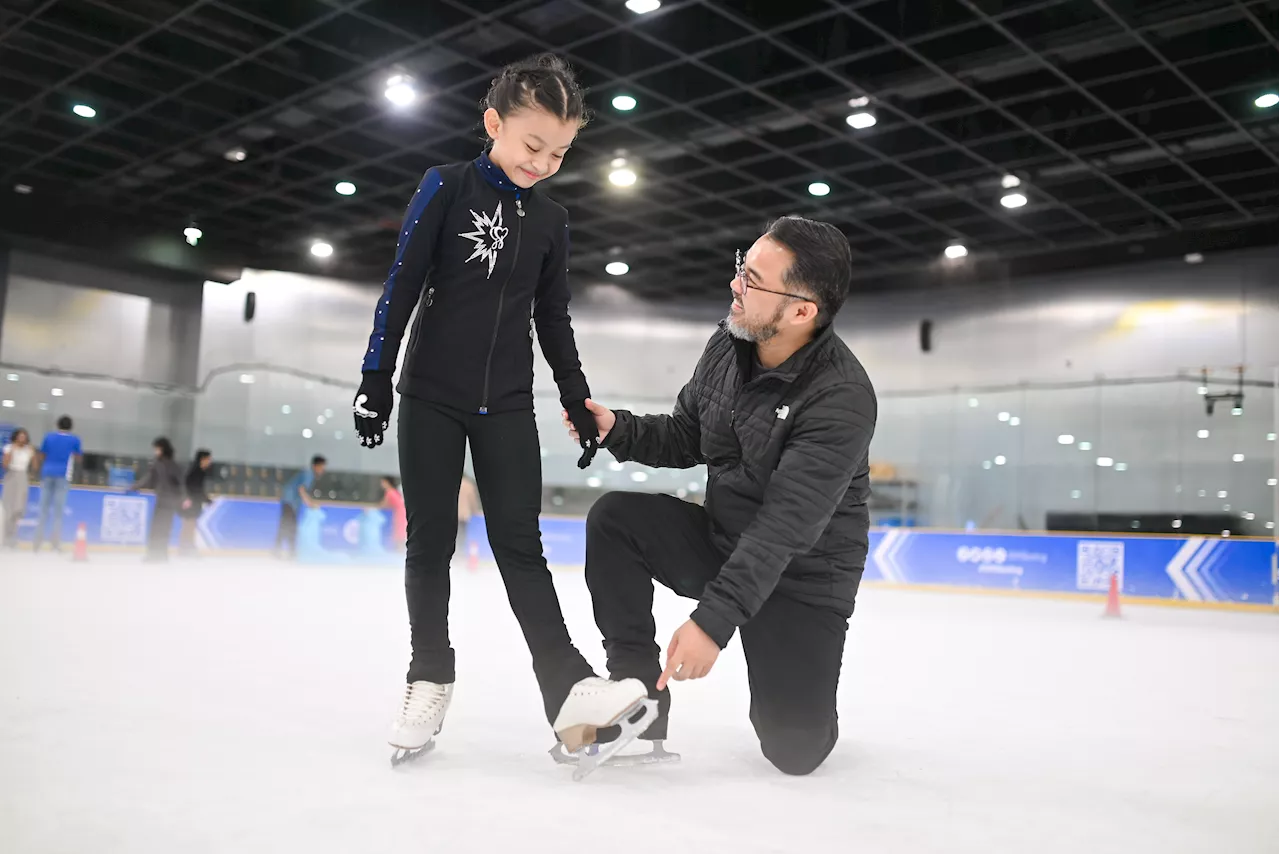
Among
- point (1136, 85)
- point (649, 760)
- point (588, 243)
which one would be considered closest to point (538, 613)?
point (649, 760)

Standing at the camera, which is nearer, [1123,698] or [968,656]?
[1123,698]

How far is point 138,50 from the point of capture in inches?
370

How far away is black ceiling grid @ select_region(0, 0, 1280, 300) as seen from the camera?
27.5 ft

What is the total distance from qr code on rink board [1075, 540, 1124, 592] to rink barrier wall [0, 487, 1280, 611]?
0.01m

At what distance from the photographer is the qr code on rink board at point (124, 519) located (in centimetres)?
1237

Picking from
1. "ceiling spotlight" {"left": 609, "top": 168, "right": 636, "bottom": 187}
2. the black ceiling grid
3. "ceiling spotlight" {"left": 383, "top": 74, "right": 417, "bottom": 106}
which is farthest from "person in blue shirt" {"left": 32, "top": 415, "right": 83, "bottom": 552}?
"ceiling spotlight" {"left": 609, "top": 168, "right": 636, "bottom": 187}

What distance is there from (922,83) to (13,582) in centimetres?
808

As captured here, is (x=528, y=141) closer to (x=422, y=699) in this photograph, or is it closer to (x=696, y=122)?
(x=422, y=699)

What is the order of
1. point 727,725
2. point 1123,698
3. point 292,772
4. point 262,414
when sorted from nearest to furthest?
point 292,772 < point 727,725 < point 1123,698 < point 262,414

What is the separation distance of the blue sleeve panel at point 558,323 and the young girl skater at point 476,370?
0.09 metres

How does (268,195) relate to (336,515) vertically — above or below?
above

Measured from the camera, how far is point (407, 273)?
2.09 meters

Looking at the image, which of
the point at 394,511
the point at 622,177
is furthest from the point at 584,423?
the point at 394,511

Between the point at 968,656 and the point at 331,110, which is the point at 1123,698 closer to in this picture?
the point at 968,656
